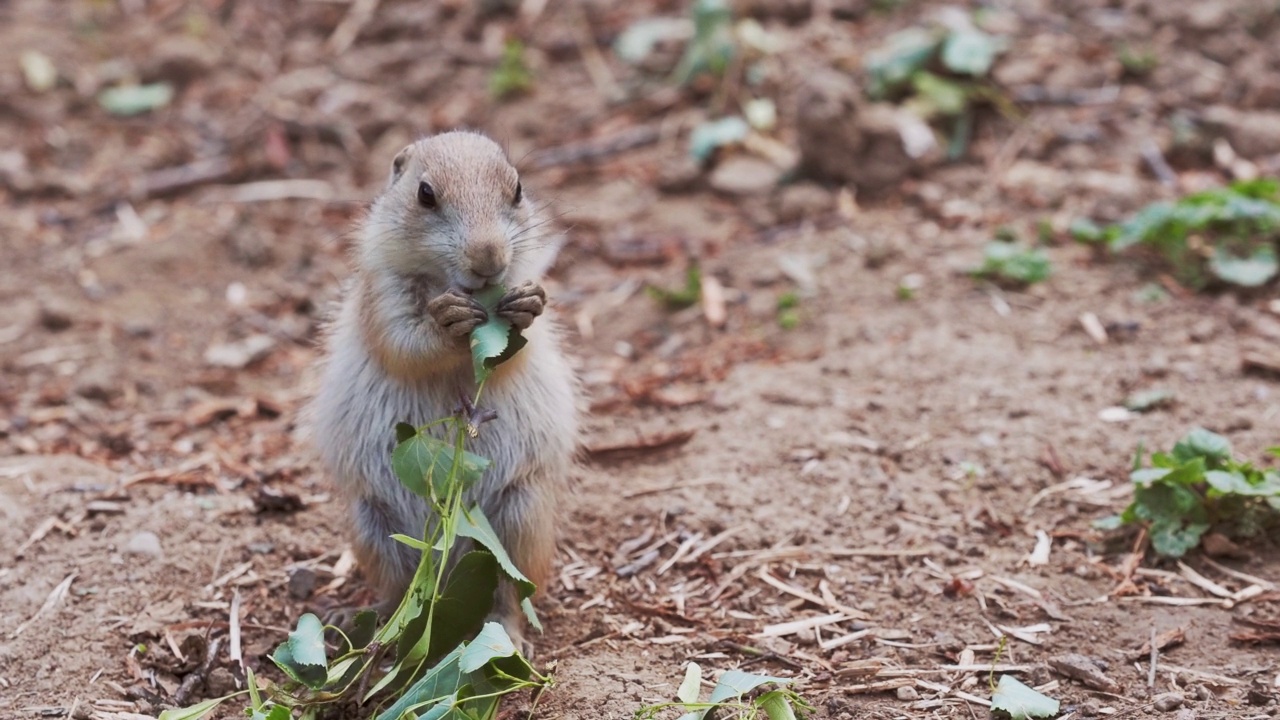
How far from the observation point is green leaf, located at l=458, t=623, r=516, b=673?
141 inches

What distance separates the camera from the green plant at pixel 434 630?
3.73m

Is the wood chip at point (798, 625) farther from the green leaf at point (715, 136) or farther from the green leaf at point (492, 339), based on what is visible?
the green leaf at point (715, 136)

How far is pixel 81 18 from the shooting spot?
1048 centimetres

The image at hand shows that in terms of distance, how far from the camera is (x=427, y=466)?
13.1 feet

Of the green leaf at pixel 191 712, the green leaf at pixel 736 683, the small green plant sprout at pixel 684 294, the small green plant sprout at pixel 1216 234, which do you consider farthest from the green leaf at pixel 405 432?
the small green plant sprout at pixel 1216 234

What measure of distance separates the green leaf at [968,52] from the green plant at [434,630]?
16.1 ft

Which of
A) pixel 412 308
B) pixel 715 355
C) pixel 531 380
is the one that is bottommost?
pixel 715 355

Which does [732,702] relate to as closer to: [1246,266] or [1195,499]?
[1195,499]

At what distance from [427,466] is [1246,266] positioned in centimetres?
→ 452

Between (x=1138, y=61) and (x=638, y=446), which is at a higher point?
(x=1138, y=61)

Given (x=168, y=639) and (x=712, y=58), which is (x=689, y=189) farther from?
(x=168, y=639)

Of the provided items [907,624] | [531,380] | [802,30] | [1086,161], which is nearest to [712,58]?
[802,30]

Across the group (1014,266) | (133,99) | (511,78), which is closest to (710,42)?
(511,78)

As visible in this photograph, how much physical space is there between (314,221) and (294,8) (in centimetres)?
308
